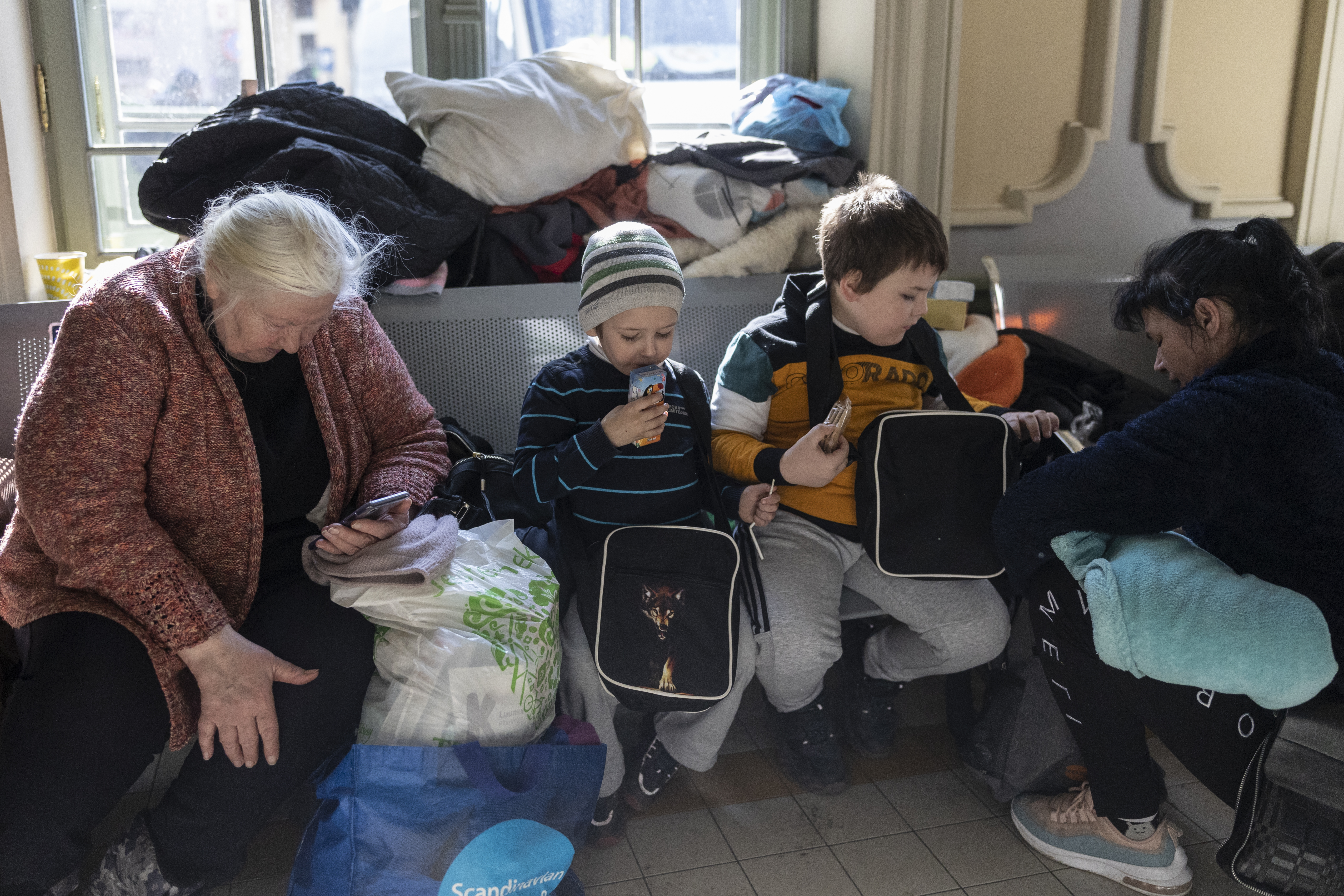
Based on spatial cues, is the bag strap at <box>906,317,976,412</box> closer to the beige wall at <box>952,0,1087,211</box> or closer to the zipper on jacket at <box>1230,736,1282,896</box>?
the zipper on jacket at <box>1230,736,1282,896</box>

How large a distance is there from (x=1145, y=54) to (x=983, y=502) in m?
1.80

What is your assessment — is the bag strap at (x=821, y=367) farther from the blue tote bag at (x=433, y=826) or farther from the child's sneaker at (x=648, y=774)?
the blue tote bag at (x=433, y=826)

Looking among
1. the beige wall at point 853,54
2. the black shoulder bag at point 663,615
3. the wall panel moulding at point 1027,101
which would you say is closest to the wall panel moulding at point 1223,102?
the wall panel moulding at point 1027,101

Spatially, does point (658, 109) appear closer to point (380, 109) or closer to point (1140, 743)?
point (380, 109)

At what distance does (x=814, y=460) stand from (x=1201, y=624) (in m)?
0.68

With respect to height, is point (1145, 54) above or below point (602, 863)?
above

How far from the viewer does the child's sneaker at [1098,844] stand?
1.77 metres

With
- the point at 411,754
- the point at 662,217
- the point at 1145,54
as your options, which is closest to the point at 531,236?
the point at 662,217

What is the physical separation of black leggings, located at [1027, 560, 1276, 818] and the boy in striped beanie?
1.71ft

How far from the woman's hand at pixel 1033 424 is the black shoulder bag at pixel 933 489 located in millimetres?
93

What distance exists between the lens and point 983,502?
6.34ft

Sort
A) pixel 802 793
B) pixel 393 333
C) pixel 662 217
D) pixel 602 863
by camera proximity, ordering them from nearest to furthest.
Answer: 1. pixel 602 863
2. pixel 802 793
3. pixel 393 333
4. pixel 662 217

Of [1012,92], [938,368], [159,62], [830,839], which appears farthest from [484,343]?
[1012,92]

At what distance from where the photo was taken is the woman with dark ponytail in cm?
151
